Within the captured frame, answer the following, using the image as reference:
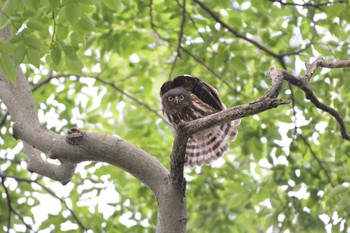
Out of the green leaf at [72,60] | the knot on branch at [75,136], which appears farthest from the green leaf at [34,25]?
the knot on branch at [75,136]

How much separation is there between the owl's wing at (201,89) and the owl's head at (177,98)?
3.9 inches

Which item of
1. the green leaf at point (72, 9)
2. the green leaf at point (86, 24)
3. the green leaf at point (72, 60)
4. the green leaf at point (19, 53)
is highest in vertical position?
the green leaf at point (86, 24)

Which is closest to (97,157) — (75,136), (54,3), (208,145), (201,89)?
(75,136)

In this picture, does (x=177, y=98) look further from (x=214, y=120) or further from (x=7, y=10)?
(x=7, y=10)

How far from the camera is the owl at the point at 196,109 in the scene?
240 inches

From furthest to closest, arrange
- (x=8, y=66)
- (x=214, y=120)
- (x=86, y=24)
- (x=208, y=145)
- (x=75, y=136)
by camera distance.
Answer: (x=208, y=145) → (x=86, y=24) → (x=8, y=66) → (x=75, y=136) → (x=214, y=120)

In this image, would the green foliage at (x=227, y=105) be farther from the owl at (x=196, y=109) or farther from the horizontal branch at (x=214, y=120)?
the horizontal branch at (x=214, y=120)

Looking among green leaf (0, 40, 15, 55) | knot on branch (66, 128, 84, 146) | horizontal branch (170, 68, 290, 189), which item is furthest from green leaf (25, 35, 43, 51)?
horizontal branch (170, 68, 290, 189)

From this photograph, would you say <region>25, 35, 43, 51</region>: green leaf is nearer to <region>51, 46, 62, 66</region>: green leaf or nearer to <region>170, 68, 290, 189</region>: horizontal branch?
<region>51, 46, 62, 66</region>: green leaf

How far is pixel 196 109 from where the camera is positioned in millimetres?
6145

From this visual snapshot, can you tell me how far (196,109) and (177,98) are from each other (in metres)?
0.26

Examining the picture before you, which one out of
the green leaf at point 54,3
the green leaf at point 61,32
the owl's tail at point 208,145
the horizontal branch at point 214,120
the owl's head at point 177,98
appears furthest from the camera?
the owl's tail at point 208,145

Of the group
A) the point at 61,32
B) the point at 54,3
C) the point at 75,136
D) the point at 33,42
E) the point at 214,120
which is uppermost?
Answer: the point at 61,32

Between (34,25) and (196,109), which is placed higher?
(196,109)
